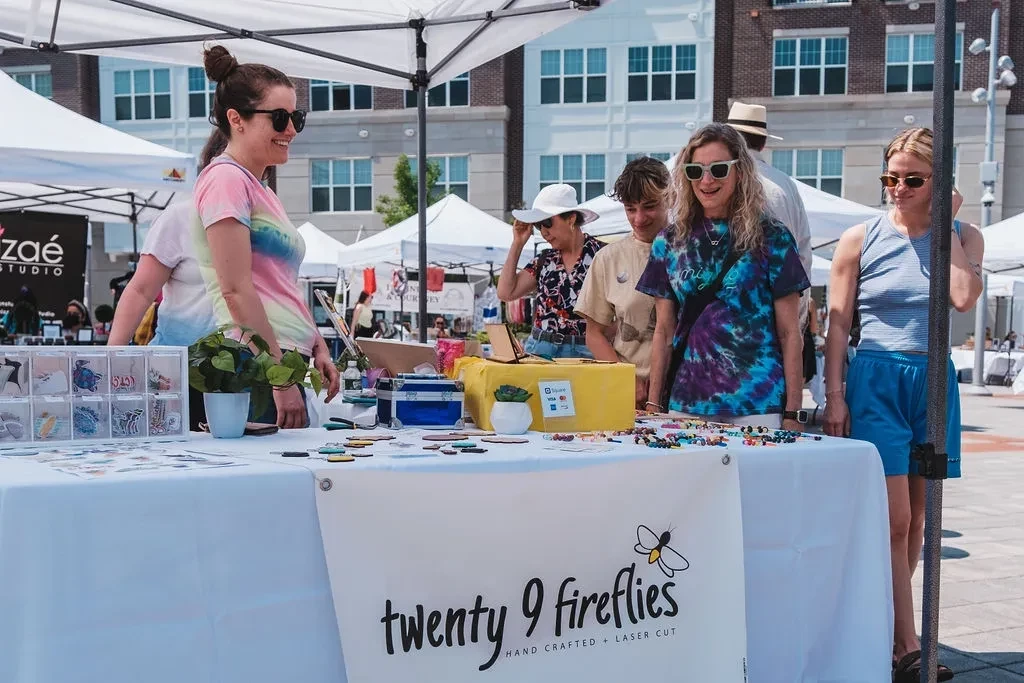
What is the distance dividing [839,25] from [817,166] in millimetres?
3756

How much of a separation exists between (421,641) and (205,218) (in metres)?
1.28

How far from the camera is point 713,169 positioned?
2.87 metres

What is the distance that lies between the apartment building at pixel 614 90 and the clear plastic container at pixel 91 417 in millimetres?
24139

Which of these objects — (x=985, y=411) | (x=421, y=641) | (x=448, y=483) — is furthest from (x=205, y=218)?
(x=985, y=411)

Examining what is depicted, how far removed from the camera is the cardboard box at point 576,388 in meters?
2.55

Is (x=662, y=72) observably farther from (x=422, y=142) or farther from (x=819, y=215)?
(x=422, y=142)

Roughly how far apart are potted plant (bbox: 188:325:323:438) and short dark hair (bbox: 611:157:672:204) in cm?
165

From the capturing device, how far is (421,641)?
1.92 meters

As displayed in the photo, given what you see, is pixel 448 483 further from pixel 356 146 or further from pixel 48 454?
pixel 356 146

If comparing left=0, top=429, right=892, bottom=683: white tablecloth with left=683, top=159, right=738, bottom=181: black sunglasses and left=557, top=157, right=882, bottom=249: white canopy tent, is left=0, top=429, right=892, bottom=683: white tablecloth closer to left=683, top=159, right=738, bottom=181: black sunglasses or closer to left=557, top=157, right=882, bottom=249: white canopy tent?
left=683, top=159, right=738, bottom=181: black sunglasses

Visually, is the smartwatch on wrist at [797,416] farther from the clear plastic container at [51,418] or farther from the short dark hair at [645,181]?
the clear plastic container at [51,418]

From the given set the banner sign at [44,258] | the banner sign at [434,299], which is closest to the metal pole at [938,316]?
the banner sign at [44,258]

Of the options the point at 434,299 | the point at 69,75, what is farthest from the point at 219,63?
the point at 69,75

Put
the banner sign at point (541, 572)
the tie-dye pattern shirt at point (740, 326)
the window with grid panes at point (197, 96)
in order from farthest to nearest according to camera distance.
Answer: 1. the window with grid panes at point (197, 96)
2. the tie-dye pattern shirt at point (740, 326)
3. the banner sign at point (541, 572)
